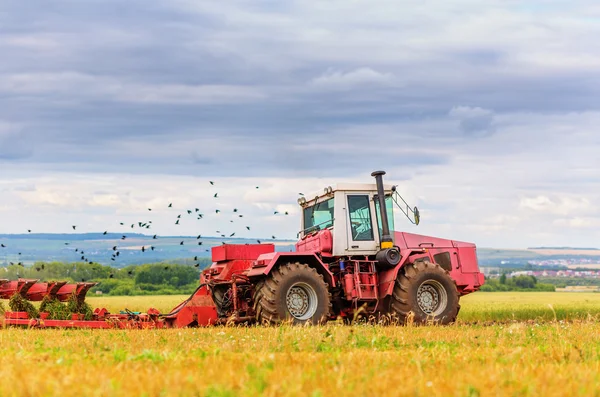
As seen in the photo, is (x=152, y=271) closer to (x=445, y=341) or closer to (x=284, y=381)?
(x=445, y=341)

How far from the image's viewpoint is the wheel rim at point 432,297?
19.8 metres

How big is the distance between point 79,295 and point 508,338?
9.71m

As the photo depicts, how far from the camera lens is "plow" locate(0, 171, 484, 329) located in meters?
18.5

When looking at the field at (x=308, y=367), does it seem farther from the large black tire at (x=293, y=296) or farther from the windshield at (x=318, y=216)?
the windshield at (x=318, y=216)

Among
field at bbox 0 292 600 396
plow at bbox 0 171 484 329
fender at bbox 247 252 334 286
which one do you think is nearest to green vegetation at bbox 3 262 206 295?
plow at bbox 0 171 484 329

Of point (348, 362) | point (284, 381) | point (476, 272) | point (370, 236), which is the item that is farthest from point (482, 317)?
point (284, 381)

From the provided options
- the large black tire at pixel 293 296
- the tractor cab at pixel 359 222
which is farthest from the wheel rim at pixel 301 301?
the tractor cab at pixel 359 222

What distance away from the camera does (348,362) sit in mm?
9297

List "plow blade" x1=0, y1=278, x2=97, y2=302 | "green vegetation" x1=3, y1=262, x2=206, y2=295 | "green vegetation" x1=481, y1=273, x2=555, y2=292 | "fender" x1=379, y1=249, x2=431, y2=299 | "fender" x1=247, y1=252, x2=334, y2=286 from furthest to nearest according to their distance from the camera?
"green vegetation" x1=481, y1=273, x2=555, y2=292 → "green vegetation" x1=3, y1=262, x2=206, y2=295 → "fender" x1=379, y1=249, x2=431, y2=299 → "plow blade" x1=0, y1=278, x2=97, y2=302 → "fender" x1=247, y1=252, x2=334, y2=286

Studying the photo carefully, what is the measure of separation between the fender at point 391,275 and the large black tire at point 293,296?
148cm

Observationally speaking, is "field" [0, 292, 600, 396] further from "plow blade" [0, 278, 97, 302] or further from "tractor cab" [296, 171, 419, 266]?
"tractor cab" [296, 171, 419, 266]

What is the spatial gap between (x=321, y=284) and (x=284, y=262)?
3.18 ft

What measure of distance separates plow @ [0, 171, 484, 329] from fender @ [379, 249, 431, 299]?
0.02 metres

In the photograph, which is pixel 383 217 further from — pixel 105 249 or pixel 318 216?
pixel 105 249
